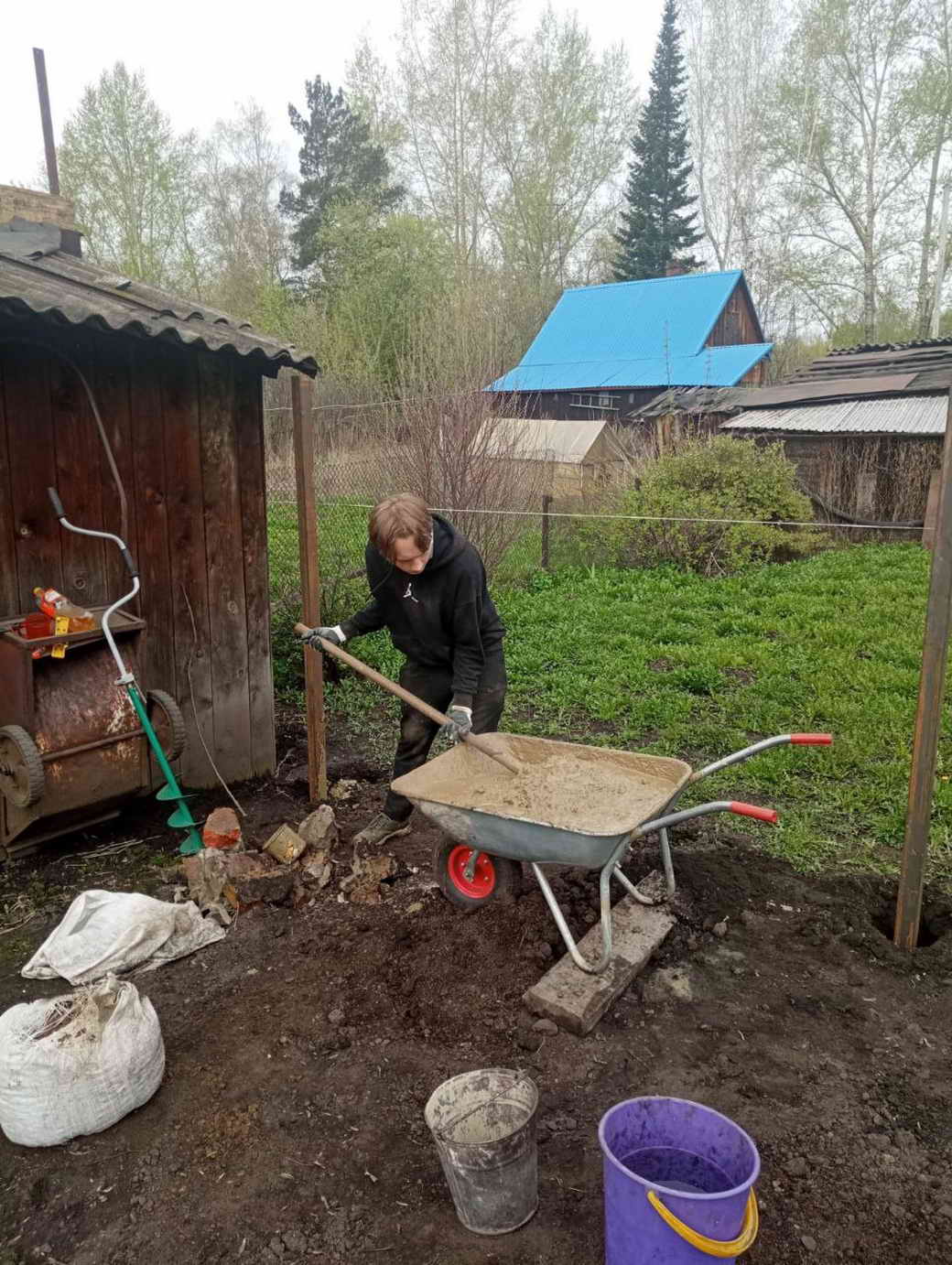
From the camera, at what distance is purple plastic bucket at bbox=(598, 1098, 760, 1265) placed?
5.72ft

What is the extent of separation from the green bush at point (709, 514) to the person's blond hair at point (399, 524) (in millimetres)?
7294

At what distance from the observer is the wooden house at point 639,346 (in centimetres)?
2114

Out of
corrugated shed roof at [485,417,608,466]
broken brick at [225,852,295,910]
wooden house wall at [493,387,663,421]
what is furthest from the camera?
wooden house wall at [493,387,663,421]

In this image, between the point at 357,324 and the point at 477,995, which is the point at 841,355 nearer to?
the point at 357,324

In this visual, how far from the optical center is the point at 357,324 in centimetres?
1620

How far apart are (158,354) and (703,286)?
72.7 feet

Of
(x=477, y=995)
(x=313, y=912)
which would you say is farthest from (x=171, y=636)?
(x=477, y=995)

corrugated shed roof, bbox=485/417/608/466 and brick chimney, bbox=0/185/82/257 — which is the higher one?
brick chimney, bbox=0/185/82/257

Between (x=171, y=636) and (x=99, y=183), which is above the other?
(x=99, y=183)

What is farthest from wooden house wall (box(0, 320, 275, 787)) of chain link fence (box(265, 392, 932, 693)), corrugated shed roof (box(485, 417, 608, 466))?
corrugated shed roof (box(485, 417, 608, 466))

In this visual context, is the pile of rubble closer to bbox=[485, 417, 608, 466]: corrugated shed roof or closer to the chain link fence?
the chain link fence

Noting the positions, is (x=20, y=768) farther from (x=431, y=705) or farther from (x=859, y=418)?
(x=859, y=418)

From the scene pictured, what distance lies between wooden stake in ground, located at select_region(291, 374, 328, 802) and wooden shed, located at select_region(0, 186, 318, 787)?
0.27 m

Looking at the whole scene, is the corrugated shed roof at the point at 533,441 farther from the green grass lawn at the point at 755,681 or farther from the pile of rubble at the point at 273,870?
the pile of rubble at the point at 273,870
